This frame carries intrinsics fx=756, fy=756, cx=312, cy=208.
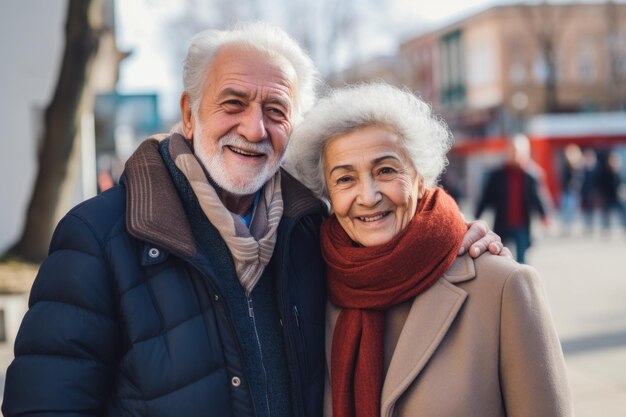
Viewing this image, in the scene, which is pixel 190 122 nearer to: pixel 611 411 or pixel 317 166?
pixel 317 166

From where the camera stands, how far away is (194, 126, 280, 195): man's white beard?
8.18 ft

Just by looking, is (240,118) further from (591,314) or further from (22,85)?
(22,85)

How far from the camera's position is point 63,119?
9.65 meters

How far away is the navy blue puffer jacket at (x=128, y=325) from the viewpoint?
6.79 feet

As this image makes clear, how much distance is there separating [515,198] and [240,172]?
7.06 metres

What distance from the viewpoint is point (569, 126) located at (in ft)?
91.5

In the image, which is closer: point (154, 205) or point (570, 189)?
point (154, 205)

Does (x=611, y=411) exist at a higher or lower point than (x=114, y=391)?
lower

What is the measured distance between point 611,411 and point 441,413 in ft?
10.8

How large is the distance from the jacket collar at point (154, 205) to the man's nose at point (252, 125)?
29 cm

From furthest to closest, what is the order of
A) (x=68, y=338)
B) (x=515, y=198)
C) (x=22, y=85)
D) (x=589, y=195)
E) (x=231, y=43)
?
(x=589, y=195)
(x=22, y=85)
(x=515, y=198)
(x=231, y=43)
(x=68, y=338)

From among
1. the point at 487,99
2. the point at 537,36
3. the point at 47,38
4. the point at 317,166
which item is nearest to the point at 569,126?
the point at 537,36

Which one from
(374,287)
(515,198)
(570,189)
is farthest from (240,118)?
(570,189)

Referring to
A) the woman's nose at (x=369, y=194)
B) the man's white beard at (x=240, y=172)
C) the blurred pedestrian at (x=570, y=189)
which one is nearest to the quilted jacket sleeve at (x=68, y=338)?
the man's white beard at (x=240, y=172)
